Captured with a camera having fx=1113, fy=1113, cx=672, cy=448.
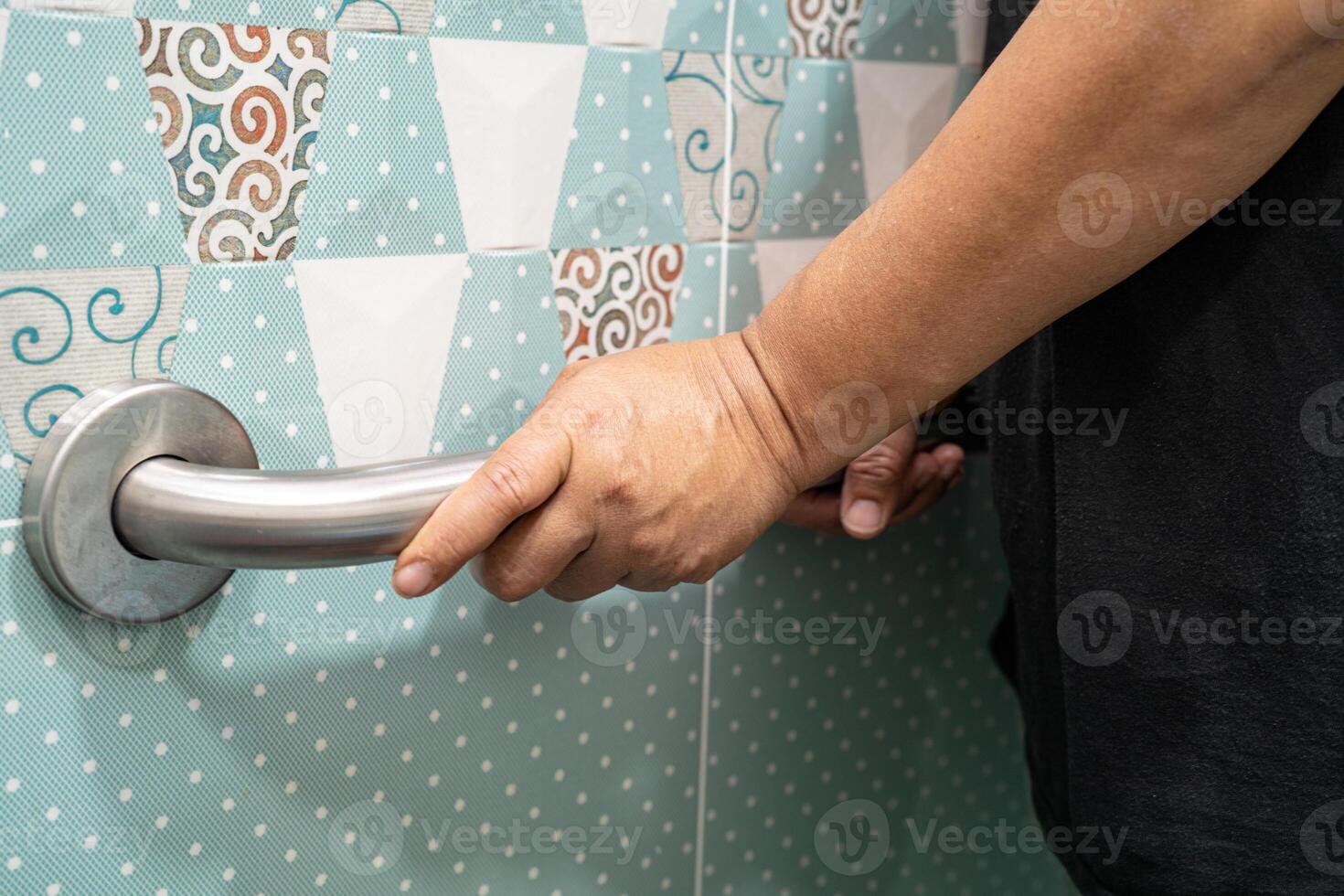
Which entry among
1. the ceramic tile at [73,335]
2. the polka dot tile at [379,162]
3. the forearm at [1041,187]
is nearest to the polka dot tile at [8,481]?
the ceramic tile at [73,335]

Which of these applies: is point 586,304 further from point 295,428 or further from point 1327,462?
point 1327,462

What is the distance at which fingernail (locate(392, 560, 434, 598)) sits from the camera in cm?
32

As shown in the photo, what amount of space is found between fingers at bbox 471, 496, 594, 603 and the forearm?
84mm

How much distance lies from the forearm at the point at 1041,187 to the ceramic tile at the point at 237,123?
0.17 m

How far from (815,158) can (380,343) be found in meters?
0.23

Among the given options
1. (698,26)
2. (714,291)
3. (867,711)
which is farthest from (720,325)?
(867,711)

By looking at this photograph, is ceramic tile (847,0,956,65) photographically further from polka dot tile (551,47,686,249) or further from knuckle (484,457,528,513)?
knuckle (484,457,528,513)

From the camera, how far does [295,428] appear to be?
1.29 feet

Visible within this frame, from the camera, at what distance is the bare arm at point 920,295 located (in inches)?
11.3

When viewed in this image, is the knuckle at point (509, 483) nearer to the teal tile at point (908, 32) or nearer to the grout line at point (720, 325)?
the grout line at point (720, 325)

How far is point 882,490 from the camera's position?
1.66ft

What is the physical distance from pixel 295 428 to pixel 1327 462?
1.14ft

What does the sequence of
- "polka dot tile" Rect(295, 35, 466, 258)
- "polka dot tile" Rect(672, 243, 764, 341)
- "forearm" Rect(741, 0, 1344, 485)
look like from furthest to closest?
"polka dot tile" Rect(672, 243, 764, 341)
"polka dot tile" Rect(295, 35, 466, 258)
"forearm" Rect(741, 0, 1344, 485)

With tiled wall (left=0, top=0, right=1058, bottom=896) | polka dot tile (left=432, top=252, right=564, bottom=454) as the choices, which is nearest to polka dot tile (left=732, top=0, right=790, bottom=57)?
tiled wall (left=0, top=0, right=1058, bottom=896)
